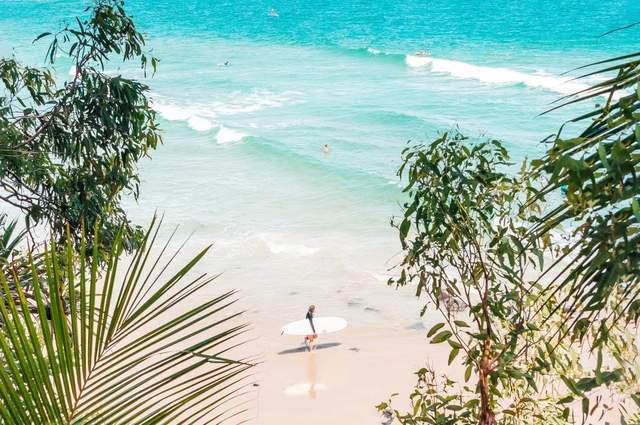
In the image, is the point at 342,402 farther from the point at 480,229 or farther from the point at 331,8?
the point at 331,8

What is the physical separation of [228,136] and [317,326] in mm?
16751

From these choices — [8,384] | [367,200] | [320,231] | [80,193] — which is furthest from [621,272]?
[367,200]

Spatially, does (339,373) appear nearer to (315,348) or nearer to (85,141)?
(315,348)

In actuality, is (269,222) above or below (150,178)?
below

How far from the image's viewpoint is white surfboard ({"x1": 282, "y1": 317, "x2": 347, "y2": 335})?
1514 cm

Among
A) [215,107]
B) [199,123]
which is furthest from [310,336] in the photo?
[215,107]

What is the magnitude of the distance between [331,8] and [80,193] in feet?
206

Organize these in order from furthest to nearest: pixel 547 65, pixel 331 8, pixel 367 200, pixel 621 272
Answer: pixel 331 8 < pixel 547 65 < pixel 367 200 < pixel 621 272

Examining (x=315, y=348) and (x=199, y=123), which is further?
(x=199, y=123)

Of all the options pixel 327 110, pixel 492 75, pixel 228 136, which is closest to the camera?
pixel 228 136

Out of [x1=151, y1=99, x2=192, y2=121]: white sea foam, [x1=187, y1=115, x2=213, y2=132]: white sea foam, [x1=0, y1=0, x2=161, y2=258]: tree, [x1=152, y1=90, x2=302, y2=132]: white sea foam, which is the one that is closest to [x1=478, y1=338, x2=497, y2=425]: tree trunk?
A: [x1=0, y1=0, x2=161, y2=258]: tree

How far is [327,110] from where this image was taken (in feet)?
111

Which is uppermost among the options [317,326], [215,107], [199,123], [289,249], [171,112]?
[215,107]

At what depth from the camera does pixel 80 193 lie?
6.72 m
